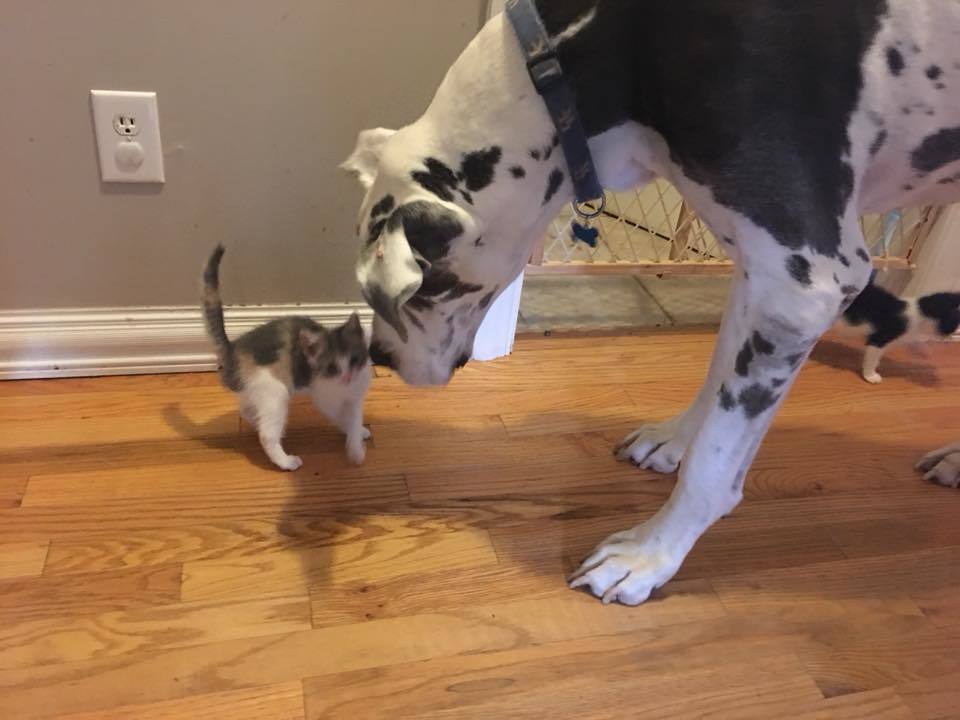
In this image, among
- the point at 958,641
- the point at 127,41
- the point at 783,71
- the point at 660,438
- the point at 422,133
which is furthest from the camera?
the point at 660,438

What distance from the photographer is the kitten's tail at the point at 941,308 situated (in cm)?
180

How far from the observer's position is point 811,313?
102 cm

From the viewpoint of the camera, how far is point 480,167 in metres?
1.03

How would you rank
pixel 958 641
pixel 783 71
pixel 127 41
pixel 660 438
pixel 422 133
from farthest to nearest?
1. pixel 660 438
2. pixel 127 41
3. pixel 958 641
4. pixel 422 133
5. pixel 783 71

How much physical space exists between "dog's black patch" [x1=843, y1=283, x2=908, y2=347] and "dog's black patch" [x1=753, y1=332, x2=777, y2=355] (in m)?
0.86

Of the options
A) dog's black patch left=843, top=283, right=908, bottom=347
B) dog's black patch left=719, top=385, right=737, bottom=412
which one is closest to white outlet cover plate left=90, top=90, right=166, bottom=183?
→ dog's black patch left=719, top=385, right=737, bottom=412

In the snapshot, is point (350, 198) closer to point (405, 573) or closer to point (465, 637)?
point (405, 573)

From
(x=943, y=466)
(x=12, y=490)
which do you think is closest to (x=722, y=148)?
(x=943, y=466)

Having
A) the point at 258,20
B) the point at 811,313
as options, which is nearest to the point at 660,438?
the point at 811,313

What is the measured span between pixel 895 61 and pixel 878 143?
0.34ft

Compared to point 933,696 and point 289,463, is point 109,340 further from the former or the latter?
point 933,696

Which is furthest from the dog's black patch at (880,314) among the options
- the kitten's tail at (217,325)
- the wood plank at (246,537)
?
the kitten's tail at (217,325)

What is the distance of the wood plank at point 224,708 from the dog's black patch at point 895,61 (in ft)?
3.71

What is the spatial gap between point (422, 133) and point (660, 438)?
80cm
